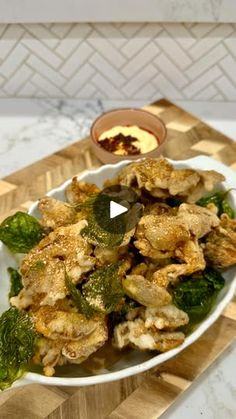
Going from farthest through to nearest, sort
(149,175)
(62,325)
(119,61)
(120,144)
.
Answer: (119,61) → (120,144) → (149,175) → (62,325)

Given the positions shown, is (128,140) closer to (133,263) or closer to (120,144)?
(120,144)

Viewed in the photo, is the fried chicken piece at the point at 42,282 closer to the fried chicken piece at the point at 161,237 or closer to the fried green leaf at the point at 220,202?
the fried chicken piece at the point at 161,237

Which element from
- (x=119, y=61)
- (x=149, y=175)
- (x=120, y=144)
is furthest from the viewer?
(x=119, y=61)

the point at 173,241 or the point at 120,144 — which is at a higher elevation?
the point at 120,144

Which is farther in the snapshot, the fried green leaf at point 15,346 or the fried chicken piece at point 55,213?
the fried chicken piece at point 55,213
